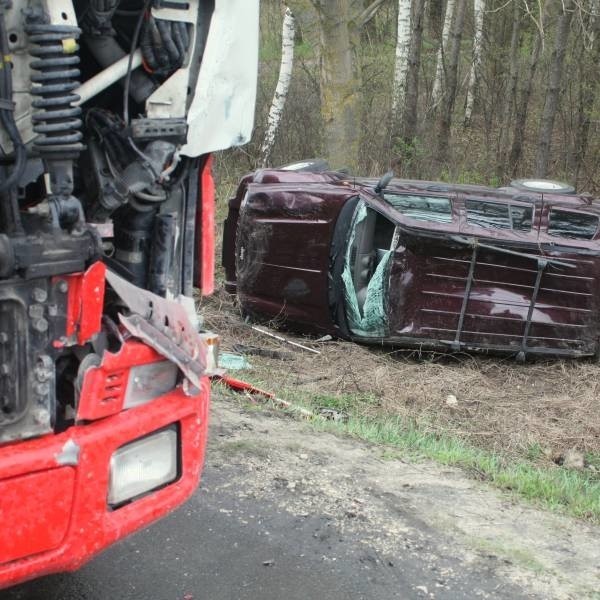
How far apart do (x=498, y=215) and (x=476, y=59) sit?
10.4 metres

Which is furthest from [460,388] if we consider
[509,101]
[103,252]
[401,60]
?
[509,101]

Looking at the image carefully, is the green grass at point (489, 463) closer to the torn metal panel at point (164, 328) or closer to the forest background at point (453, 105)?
the torn metal panel at point (164, 328)

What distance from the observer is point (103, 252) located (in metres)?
2.44

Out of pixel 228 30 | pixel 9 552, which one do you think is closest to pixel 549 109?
pixel 228 30

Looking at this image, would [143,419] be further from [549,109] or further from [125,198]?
[549,109]

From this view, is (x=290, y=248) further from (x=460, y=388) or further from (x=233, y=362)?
(x=460, y=388)

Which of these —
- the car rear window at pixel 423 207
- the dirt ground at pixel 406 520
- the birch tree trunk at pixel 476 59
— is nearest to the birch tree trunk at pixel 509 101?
the birch tree trunk at pixel 476 59

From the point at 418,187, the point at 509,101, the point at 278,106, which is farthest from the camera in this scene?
the point at 509,101

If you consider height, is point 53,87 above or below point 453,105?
below

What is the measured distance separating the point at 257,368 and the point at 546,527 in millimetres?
3980

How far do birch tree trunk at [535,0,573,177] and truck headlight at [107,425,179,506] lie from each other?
475 inches

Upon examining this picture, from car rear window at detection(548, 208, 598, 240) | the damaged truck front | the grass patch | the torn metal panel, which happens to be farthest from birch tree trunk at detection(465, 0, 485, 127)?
the torn metal panel

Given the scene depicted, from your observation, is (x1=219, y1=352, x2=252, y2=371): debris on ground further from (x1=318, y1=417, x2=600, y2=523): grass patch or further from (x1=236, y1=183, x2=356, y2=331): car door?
(x1=318, y1=417, x2=600, y2=523): grass patch

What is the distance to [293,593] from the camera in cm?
309
